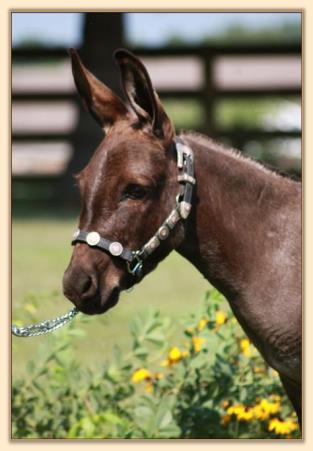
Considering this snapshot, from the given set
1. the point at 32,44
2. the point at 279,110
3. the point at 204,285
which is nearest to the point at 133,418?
the point at 204,285

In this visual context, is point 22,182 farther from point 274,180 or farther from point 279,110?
point 274,180

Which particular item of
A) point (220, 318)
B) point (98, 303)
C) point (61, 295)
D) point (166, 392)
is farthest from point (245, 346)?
point (61, 295)

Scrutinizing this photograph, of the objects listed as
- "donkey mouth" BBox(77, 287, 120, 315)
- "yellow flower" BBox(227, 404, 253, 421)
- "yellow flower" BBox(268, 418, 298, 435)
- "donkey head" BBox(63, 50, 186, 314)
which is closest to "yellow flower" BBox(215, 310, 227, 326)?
"yellow flower" BBox(227, 404, 253, 421)

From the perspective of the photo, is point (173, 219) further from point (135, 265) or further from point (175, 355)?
point (175, 355)

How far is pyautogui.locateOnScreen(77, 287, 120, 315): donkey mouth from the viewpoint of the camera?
346 cm

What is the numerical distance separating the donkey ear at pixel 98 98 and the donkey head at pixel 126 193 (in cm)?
9

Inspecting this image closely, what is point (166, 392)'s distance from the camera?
502cm

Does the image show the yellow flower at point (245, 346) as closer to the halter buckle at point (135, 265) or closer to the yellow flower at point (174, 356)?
the yellow flower at point (174, 356)

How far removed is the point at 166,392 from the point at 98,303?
169 centimetres

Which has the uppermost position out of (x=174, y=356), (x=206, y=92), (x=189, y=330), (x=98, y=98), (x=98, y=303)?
(x=98, y=98)

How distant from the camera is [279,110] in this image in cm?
2095

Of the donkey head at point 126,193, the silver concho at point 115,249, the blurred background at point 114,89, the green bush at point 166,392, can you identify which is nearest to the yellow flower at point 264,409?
the green bush at point 166,392

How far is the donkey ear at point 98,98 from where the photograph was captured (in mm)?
3713

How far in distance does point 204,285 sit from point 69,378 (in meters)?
4.77
